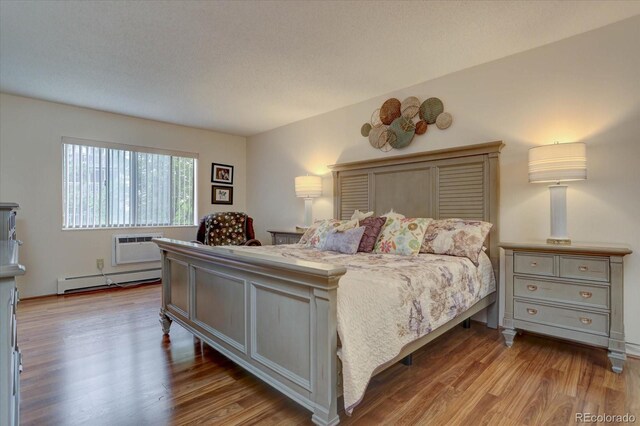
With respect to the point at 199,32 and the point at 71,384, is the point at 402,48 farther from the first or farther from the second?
the point at 71,384

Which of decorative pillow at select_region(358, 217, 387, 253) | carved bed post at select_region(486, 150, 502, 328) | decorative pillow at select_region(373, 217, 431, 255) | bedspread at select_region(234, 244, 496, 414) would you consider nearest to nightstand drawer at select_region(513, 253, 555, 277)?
bedspread at select_region(234, 244, 496, 414)

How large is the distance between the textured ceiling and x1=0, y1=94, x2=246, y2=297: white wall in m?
0.33

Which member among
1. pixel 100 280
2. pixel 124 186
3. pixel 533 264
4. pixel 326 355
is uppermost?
pixel 124 186

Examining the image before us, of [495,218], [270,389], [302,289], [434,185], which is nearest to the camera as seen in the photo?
[302,289]

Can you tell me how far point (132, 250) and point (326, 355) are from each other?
413 centimetres

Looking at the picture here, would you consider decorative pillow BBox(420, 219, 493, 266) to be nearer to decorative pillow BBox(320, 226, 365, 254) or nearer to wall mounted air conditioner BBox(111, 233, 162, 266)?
decorative pillow BBox(320, 226, 365, 254)

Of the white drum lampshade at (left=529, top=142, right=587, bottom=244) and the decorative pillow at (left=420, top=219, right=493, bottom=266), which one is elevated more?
the white drum lampshade at (left=529, top=142, right=587, bottom=244)

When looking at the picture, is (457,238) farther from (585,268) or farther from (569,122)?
(569,122)

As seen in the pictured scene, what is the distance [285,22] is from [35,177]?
12.0 feet

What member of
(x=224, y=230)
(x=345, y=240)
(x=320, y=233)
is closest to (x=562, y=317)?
(x=345, y=240)

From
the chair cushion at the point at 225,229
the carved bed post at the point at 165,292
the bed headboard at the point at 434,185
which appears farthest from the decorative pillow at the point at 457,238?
the chair cushion at the point at 225,229

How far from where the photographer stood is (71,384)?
6.39 feet

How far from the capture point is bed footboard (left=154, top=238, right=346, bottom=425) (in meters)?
1.40

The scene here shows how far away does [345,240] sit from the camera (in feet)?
9.44
